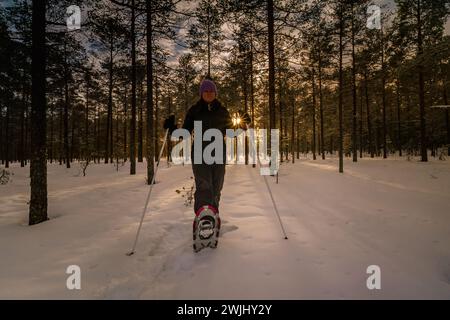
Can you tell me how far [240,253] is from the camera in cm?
329

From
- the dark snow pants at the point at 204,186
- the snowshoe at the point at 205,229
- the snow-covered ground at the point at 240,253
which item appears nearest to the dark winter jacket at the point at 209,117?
the dark snow pants at the point at 204,186

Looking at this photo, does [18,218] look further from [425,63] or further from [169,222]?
[425,63]

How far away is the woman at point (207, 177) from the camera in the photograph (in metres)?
3.43

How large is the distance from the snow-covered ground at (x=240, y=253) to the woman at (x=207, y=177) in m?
0.28

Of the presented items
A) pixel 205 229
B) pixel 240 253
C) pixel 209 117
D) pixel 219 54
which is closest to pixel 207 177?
pixel 205 229

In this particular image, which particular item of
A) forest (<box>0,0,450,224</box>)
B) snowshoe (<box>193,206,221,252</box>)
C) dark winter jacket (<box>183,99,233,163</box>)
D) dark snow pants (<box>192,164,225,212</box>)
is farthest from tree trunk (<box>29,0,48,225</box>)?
snowshoe (<box>193,206,221,252</box>)

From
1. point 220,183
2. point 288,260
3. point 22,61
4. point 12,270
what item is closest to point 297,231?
point 288,260

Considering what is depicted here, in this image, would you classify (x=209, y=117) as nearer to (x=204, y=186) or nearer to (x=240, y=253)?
(x=204, y=186)

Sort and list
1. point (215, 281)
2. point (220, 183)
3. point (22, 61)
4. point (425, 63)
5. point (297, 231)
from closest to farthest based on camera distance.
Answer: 1. point (215, 281)
2. point (220, 183)
3. point (297, 231)
4. point (425, 63)
5. point (22, 61)

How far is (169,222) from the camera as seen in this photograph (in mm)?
4828

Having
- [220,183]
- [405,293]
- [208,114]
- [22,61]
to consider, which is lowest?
[405,293]

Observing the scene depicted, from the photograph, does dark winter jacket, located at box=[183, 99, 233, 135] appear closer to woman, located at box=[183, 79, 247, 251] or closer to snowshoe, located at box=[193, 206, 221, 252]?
woman, located at box=[183, 79, 247, 251]

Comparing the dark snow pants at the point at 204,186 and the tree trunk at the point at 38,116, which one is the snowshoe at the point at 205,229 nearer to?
the dark snow pants at the point at 204,186

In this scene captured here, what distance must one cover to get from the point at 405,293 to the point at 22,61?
10219 millimetres
